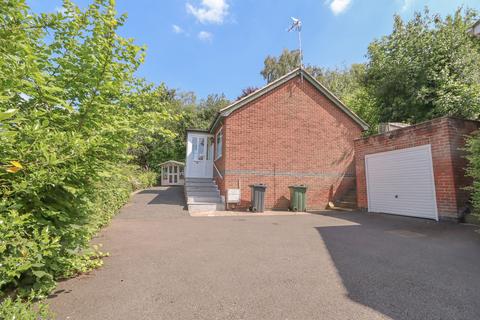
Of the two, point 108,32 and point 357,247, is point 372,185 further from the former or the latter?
point 108,32

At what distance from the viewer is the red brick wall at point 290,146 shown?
1135cm

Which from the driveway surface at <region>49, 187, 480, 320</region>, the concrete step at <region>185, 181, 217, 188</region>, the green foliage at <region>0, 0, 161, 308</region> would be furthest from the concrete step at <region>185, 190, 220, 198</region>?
the green foliage at <region>0, 0, 161, 308</region>

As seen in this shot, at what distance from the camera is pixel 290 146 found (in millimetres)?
12047

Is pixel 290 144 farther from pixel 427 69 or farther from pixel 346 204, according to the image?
pixel 427 69

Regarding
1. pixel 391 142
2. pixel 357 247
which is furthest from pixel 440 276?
pixel 391 142

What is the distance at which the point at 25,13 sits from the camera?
2.39 meters

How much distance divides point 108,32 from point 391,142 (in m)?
9.78

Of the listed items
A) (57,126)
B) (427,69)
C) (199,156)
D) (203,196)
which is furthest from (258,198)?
(427,69)

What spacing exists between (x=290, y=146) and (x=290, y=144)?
0.33 feet

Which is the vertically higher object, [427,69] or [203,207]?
[427,69]

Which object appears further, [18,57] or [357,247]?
[357,247]

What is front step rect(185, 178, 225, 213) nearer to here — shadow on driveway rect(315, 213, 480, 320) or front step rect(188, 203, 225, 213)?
front step rect(188, 203, 225, 213)

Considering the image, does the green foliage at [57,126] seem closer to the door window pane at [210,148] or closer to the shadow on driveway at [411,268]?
the shadow on driveway at [411,268]

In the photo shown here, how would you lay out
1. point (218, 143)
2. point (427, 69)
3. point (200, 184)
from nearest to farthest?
point (200, 184) < point (218, 143) < point (427, 69)
